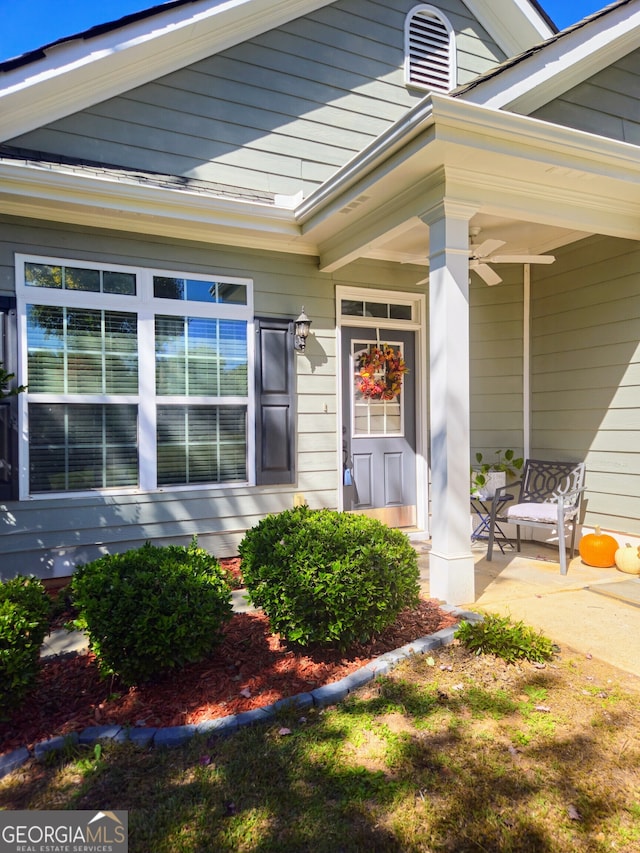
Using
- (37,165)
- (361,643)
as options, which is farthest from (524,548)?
(37,165)

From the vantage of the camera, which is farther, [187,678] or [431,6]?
[431,6]

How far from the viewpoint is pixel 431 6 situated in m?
5.52

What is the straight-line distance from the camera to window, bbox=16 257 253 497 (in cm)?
384

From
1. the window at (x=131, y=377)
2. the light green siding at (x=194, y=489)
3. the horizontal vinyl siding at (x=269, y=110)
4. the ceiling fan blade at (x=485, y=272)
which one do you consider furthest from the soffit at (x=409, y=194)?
the horizontal vinyl siding at (x=269, y=110)

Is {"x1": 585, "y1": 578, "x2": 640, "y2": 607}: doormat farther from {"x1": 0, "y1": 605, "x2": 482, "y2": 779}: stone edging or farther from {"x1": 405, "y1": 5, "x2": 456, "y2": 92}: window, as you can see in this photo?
{"x1": 405, "y1": 5, "x2": 456, "y2": 92}: window

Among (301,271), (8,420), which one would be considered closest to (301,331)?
(301,271)

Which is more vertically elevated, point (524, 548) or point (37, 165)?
point (37, 165)

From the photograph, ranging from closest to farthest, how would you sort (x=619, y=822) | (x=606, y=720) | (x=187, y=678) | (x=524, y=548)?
(x=619, y=822)
(x=606, y=720)
(x=187, y=678)
(x=524, y=548)

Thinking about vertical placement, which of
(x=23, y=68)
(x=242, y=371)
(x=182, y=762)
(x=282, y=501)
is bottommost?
(x=182, y=762)

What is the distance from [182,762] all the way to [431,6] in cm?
678

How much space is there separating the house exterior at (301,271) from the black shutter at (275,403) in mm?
20

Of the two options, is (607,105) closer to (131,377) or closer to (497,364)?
(497,364)

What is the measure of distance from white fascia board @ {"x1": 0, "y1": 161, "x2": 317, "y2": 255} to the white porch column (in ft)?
4.79

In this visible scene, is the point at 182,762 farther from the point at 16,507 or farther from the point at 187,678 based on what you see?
the point at 16,507
